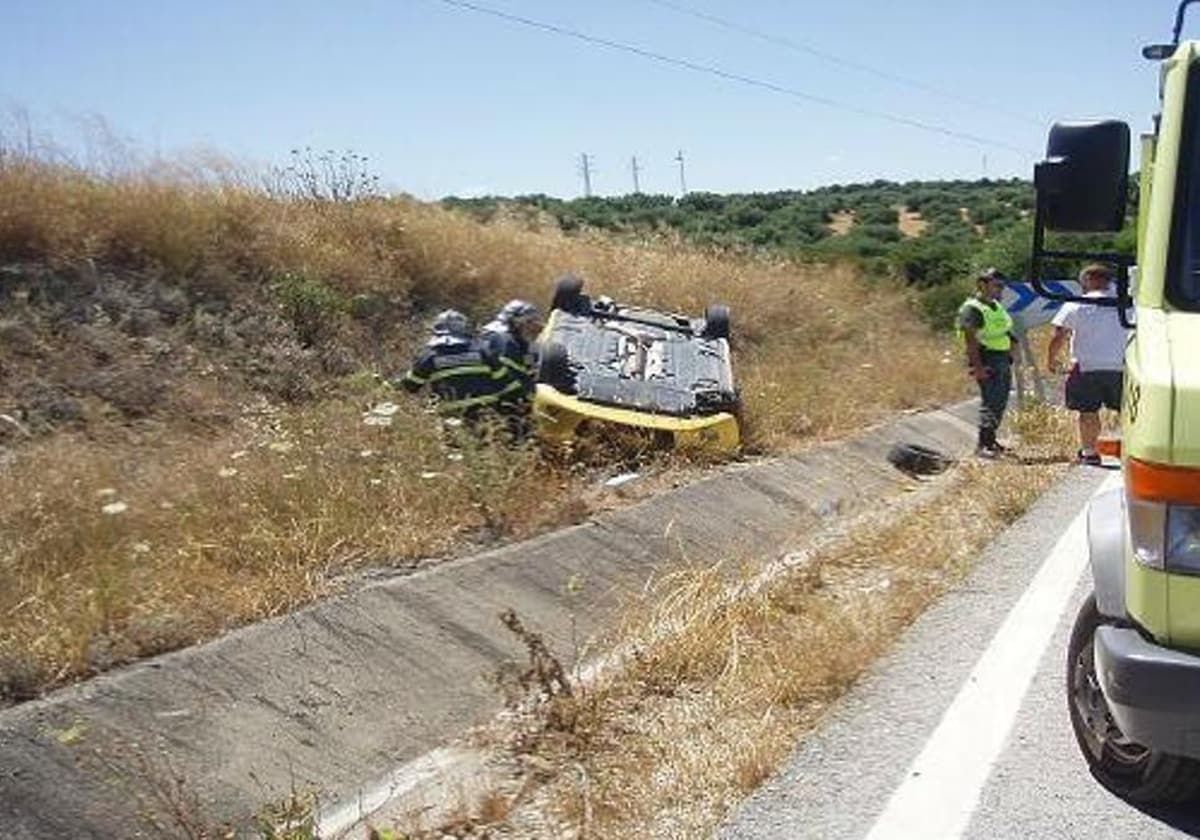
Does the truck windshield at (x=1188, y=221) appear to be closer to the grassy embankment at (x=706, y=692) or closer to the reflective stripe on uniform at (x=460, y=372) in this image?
the grassy embankment at (x=706, y=692)

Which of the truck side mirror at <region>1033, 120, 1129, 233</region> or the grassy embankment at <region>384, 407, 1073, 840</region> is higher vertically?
the truck side mirror at <region>1033, 120, 1129, 233</region>

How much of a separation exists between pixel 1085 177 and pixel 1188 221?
0.34 m

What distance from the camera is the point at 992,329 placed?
11.9 m

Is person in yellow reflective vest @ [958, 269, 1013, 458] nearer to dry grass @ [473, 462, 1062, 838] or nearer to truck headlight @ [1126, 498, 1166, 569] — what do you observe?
dry grass @ [473, 462, 1062, 838]

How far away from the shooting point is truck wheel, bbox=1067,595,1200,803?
362 cm

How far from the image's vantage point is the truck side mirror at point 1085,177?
380 cm

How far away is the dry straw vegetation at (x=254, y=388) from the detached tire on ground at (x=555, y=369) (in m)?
0.94

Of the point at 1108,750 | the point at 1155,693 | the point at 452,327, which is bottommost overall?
the point at 1108,750

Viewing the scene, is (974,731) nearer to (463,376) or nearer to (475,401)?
(475,401)

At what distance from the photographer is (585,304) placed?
1176 centimetres

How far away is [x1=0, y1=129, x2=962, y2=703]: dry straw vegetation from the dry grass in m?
1.54

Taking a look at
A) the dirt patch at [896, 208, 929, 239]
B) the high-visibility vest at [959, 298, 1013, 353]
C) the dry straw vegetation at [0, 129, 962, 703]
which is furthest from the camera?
the dirt patch at [896, 208, 929, 239]

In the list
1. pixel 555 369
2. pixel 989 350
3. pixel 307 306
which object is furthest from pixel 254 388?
pixel 989 350

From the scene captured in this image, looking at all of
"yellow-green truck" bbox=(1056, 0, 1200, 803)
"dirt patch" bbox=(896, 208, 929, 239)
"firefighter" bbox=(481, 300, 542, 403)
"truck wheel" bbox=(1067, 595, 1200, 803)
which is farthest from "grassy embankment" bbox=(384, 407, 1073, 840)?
"dirt patch" bbox=(896, 208, 929, 239)
